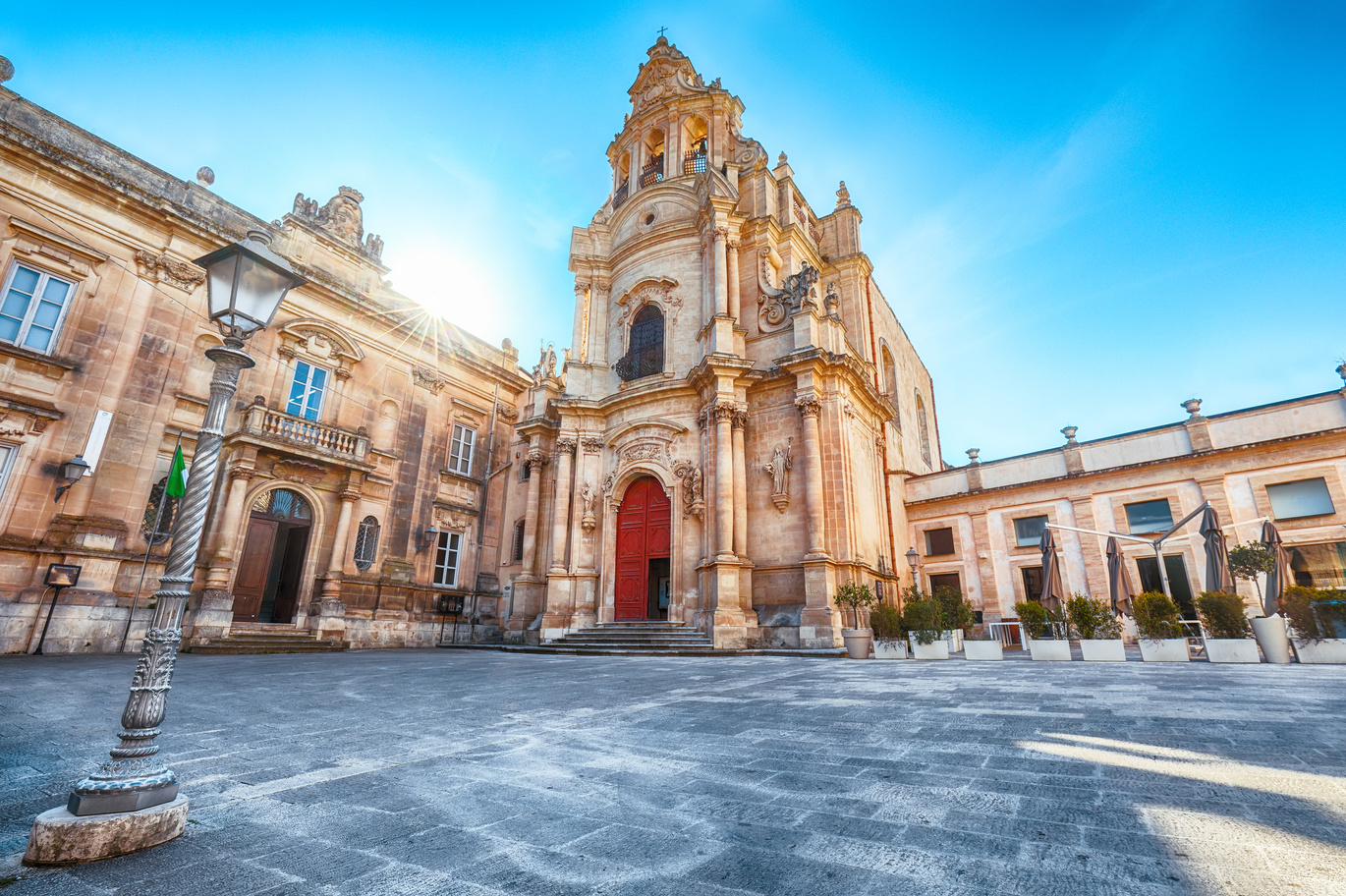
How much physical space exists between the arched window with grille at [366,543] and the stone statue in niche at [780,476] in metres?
12.1

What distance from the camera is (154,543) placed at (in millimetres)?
13664

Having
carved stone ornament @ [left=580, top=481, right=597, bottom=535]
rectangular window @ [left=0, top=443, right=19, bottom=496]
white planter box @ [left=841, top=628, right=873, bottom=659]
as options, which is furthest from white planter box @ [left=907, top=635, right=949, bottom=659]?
rectangular window @ [left=0, top=443, right=19, bottom=496]

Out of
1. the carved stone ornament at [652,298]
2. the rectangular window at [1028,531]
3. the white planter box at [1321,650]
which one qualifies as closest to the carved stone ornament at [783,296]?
the carved stone ornament at [652,298]

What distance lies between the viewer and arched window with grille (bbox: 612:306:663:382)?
20094 millimetres

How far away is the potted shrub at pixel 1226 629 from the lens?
10344 mm

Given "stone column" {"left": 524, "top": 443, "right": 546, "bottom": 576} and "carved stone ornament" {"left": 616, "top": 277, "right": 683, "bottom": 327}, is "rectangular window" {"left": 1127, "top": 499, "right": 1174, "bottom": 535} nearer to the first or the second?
"carved stone ornament" {"left": 616, "top": 277, "right": 683, "bottom": 327}

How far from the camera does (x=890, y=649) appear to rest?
1252 cm

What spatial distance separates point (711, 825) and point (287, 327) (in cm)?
1898

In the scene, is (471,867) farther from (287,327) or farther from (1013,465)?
(1013,465)

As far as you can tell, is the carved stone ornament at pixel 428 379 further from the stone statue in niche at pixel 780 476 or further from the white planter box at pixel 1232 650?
the white planter box at pixel 1232 650

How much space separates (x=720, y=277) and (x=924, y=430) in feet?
51.7

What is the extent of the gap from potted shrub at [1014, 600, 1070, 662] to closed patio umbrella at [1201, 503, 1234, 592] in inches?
113

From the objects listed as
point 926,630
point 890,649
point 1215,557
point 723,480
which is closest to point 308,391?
point 723,480

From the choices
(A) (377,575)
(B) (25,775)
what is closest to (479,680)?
(B) (25,775)
